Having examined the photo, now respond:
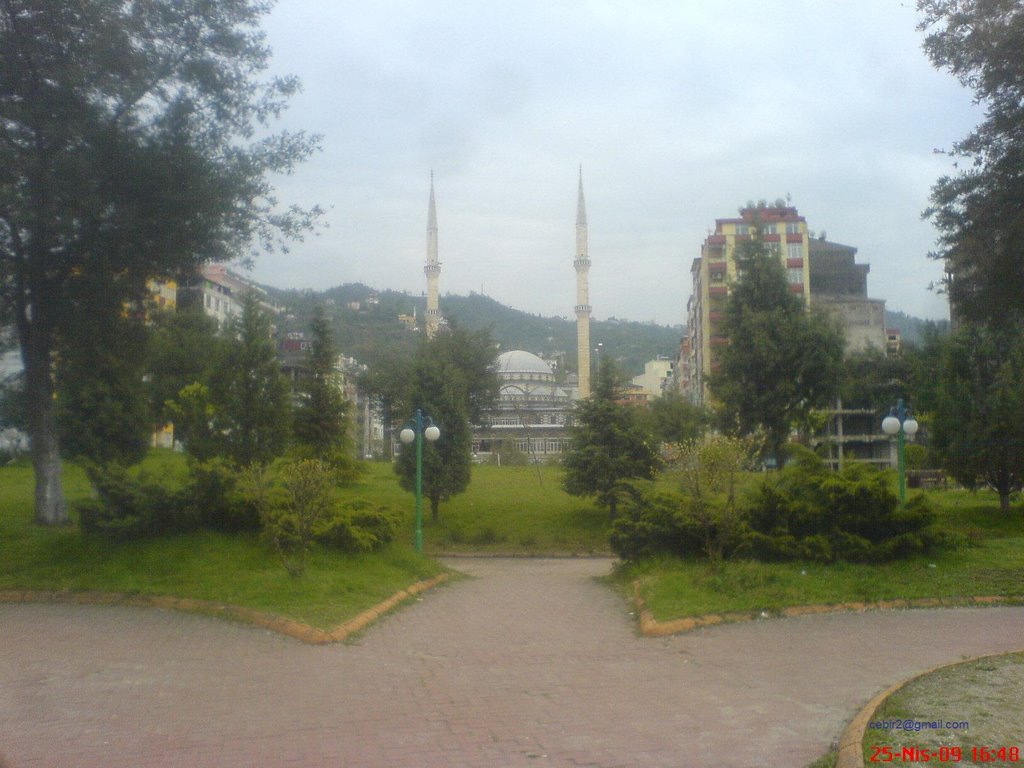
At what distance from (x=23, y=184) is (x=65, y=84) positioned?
1.78 m

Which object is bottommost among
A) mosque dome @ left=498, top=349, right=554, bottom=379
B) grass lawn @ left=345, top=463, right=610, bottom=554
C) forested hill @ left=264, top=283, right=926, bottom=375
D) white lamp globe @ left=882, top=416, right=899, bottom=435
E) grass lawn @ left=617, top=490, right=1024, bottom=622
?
grass lawn @ left=345, top=463, right=610, bottom=554

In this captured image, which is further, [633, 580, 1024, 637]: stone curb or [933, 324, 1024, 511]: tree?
[933, 324, 1024, 511]: tree

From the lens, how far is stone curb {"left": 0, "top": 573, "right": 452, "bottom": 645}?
1005 centimetres

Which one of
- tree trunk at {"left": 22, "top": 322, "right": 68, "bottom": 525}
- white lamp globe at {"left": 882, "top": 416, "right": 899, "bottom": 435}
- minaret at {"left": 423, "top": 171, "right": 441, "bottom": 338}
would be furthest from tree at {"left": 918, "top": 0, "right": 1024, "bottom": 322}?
minaret at {"left": 423, "top": 171, "right": 441, "bottom": 338}

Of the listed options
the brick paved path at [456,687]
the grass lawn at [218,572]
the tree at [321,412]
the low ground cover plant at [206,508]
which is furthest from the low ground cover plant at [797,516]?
the tree at [321,412]

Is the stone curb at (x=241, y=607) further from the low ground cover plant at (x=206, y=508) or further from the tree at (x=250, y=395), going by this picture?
the tree at (x=250, y=395)

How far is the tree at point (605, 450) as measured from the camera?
27.6 metres

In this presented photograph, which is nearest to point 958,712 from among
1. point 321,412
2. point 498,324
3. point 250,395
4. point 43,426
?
point 43,426

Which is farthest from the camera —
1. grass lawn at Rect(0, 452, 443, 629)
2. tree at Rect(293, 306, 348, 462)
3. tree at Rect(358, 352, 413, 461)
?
tree at Rect(358, 352, 413, 461)

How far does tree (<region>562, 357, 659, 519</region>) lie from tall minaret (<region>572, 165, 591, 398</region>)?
4659 centimetres

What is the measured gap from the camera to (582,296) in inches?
3162

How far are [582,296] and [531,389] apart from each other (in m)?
11.2

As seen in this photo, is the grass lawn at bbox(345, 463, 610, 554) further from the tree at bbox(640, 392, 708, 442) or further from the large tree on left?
the large tree on left

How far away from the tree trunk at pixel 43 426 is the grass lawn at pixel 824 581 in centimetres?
1203
